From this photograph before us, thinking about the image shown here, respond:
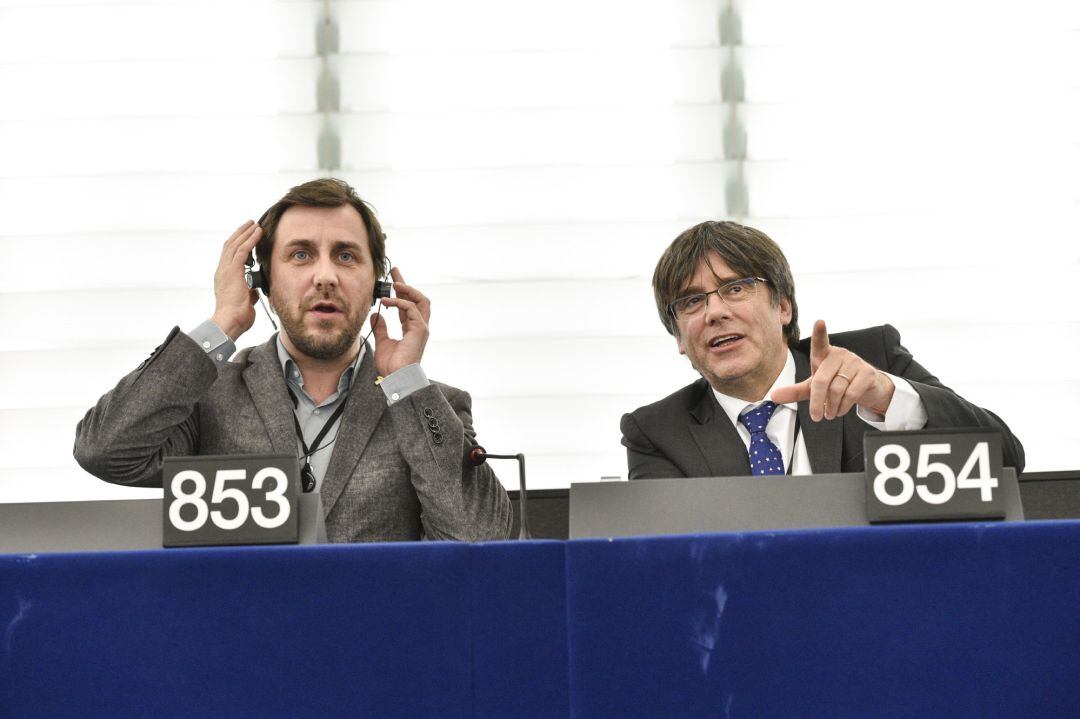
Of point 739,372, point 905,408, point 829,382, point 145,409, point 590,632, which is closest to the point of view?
point 590,632

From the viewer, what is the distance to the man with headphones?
2008 millimetres

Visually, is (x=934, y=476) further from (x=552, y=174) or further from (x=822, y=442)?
(x=552, y=174)

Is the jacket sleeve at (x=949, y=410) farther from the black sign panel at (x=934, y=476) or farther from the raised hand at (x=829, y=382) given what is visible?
the black sign panel at (x=934, y=476)

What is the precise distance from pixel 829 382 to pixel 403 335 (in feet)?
2.80

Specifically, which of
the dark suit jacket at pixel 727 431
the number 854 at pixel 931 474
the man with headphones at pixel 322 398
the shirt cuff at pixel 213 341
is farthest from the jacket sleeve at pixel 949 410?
the shirt cuff at pixel 213 341

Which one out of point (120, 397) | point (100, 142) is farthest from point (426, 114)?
point (120, 397)

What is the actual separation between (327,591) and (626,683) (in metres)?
0.33

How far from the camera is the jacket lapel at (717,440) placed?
83.4 inches

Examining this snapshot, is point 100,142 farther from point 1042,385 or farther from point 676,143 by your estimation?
point 1042,385

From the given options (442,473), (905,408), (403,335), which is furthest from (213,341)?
(905,408)

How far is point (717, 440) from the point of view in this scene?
217cm

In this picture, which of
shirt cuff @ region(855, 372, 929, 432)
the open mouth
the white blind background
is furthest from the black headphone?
shirt cuff @ region(855, 372, 929, 432)

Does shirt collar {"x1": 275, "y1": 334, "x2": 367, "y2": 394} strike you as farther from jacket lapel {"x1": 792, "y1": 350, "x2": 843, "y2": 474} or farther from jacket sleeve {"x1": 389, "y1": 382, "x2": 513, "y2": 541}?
jacket lapel {"x1": 792, "y1": 350, "x2": 843, "y2": 474}

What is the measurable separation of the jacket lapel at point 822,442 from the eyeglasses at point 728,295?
0.83 ft
